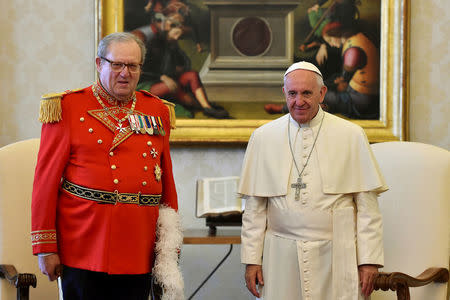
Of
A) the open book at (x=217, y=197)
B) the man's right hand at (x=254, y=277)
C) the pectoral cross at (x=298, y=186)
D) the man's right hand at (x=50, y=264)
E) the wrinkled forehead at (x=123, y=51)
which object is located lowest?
the man's right hand at (x=254, y=277)

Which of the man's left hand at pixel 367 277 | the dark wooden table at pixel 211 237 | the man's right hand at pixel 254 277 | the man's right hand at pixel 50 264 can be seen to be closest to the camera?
the man's right hand at pixel 50 264

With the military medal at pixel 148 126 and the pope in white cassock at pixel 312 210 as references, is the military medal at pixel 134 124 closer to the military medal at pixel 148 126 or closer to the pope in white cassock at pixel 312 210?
the military medal at pixel 148 126

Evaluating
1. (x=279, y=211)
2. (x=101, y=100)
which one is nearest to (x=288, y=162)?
(x=279, y=211)

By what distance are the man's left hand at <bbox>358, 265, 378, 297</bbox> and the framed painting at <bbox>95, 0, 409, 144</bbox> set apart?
153cm

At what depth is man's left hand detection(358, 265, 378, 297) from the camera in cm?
276

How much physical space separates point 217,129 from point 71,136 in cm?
174

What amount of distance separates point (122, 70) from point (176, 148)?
174 centimetres

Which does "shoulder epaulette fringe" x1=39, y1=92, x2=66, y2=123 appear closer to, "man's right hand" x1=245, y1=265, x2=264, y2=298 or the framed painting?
"man's right hand" x1=245, y1=265, x2=264, y2=298

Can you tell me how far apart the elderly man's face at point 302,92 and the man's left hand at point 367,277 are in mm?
736

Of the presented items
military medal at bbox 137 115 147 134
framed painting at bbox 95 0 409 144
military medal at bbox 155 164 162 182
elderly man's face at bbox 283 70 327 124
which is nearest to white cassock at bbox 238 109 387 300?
elderly man's face at bbox 283 70 327 124

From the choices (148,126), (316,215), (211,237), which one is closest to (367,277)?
(316,215)

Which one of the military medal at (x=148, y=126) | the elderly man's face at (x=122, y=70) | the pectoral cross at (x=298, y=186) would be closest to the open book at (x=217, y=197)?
the pectoral cross at (x=298, y=186)

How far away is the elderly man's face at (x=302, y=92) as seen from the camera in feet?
9.30

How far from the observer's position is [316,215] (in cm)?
281
